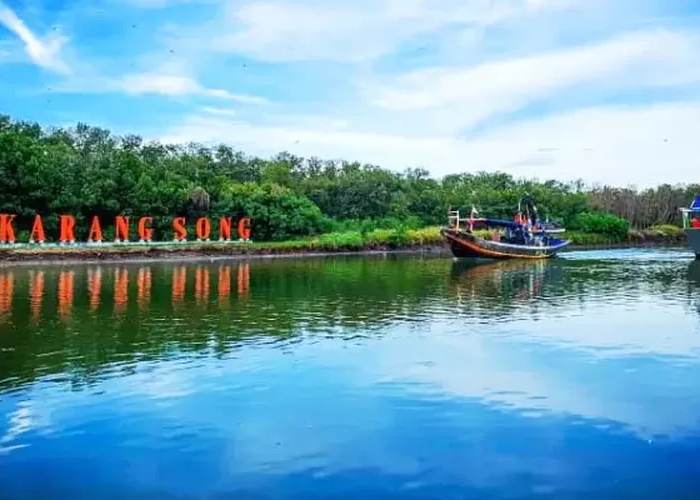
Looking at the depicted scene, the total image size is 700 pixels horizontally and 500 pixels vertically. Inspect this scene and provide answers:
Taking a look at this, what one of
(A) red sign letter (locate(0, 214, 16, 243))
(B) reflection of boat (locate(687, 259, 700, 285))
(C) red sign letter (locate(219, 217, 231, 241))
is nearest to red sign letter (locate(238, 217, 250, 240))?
(C) red sign letter (locate(219, 217, 231, 241))

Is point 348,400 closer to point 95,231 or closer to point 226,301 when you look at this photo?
point 226,301

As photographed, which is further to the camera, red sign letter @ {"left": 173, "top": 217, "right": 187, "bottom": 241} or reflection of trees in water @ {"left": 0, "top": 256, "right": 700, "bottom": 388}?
red sign letter @ {"left": 173, "top": 217, "right": 187, "bottom": 241}

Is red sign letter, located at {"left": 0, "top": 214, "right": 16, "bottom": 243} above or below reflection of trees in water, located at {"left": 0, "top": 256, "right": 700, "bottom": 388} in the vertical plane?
above

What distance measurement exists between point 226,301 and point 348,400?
12.9 m

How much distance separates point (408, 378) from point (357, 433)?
3110 millimetres

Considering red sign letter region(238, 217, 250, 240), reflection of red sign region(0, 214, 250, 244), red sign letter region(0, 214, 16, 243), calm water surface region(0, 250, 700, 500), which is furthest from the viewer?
red sign letter region(238, 217, 250, 240)

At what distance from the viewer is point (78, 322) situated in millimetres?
18000

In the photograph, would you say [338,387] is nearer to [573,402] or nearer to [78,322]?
[573,402]

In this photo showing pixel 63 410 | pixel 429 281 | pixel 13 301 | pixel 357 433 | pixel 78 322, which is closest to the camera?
pixel 357 433

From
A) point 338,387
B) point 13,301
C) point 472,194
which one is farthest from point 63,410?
point 472,194

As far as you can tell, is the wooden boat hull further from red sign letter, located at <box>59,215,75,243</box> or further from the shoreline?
red sign letter, located at <box>59,215,75,243</box>

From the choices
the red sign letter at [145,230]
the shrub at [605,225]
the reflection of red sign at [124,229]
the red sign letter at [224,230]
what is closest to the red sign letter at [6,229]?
the reflection of red sign at [124,229]

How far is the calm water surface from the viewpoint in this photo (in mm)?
7680

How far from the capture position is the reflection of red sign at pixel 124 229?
143 ft
